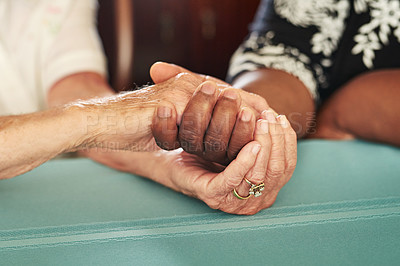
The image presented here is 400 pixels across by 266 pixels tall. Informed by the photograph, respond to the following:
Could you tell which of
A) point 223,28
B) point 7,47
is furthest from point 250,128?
point 223,28

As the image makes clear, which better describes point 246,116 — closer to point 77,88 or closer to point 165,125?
point 165,125

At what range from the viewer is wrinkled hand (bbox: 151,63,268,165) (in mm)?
454

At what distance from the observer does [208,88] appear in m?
0.46

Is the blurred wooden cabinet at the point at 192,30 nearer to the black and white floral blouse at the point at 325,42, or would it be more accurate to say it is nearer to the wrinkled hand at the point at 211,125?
the black and white floral blouse at the point at 325,42

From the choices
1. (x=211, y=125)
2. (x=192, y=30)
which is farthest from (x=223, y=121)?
(x=192, y=30)

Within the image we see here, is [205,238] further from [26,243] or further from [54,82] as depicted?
[54,82]

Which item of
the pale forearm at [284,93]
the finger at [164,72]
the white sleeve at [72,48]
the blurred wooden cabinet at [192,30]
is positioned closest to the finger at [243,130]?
the finger at [164,72]

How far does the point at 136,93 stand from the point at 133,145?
0.07m

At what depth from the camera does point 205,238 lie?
407 mm

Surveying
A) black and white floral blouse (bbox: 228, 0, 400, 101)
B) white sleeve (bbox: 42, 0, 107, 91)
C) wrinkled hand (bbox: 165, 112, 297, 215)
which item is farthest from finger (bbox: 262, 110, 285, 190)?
white sleeve (bbox: 42, 0, 107, 91)

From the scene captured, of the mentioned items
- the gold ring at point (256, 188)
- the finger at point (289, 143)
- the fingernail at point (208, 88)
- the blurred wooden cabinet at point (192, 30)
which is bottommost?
the blurred wooden cabinet at point (192, 30)

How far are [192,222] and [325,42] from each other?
1.69ft

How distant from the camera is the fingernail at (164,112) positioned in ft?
1.54

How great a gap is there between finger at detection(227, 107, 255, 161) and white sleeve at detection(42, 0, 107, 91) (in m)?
0.59
